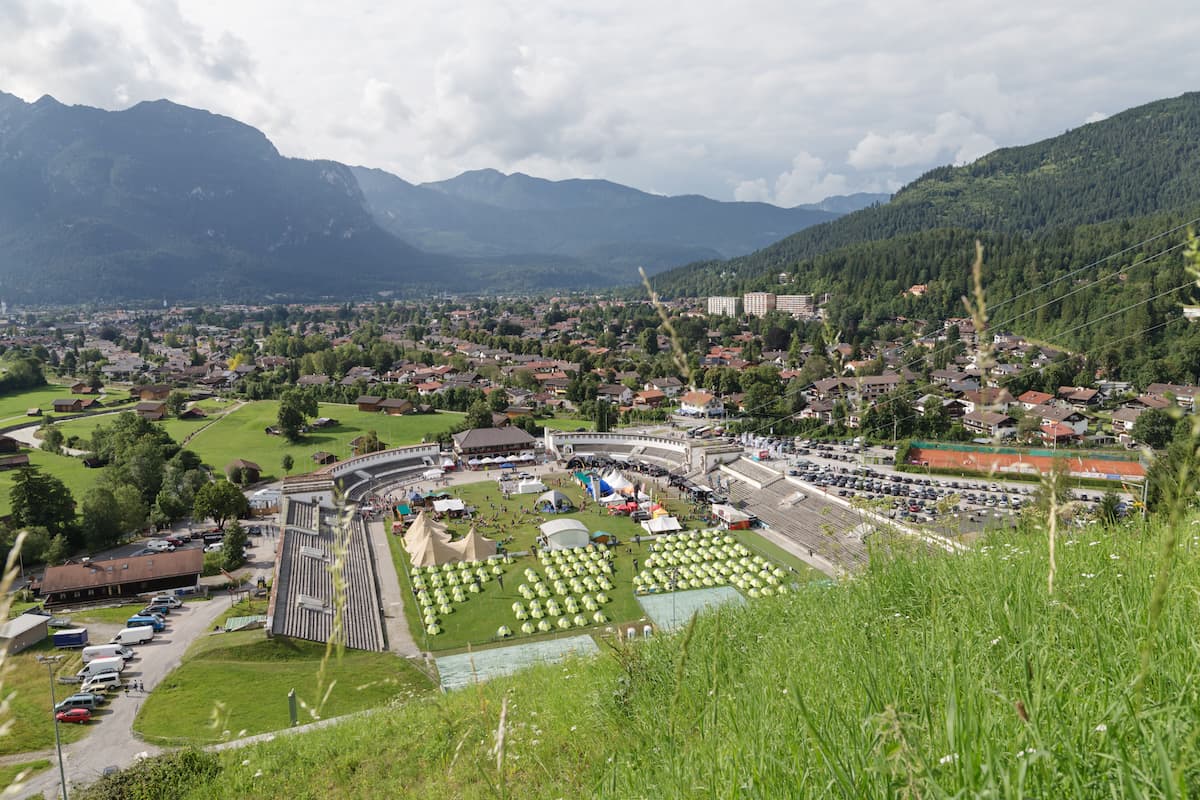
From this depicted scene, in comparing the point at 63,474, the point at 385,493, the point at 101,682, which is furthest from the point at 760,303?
the point at 101,682

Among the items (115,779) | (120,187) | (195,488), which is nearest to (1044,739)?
(115,779)

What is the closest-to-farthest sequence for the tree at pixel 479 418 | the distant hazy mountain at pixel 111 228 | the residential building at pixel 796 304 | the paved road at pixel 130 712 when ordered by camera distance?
1. the paved road at pixel 130 712
2. the tree at pixel 479 418
3. the residential building at pixel 796 304
4. the distant hazy mountain at pixel 111 228

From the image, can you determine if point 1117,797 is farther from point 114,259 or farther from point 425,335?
point 114,259

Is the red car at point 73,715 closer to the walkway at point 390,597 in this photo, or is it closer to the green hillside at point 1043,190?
the walkway at point 390,597

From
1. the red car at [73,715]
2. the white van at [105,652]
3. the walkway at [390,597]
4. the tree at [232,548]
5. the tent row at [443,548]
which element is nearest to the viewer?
the red car at [73,715]

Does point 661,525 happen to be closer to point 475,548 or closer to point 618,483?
point 618,483

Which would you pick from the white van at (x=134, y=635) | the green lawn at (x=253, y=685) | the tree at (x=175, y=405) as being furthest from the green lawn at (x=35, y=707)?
the tree at (x=175, y=405)

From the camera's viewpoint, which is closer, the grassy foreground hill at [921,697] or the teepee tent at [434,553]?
the grassy foreground hill at [921,697]

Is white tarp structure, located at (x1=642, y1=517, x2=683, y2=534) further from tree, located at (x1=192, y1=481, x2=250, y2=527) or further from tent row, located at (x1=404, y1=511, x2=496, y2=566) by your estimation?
tree, located at (x1=192, y1=481, x2=250, y2=527)

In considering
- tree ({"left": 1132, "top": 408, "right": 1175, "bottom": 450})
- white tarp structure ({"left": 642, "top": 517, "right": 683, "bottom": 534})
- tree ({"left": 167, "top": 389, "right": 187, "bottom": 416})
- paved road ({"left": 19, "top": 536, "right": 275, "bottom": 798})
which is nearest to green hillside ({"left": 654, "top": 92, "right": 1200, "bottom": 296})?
tree ({"left": 1132, "top": 408, "right": 1175, "bottom": 450})
